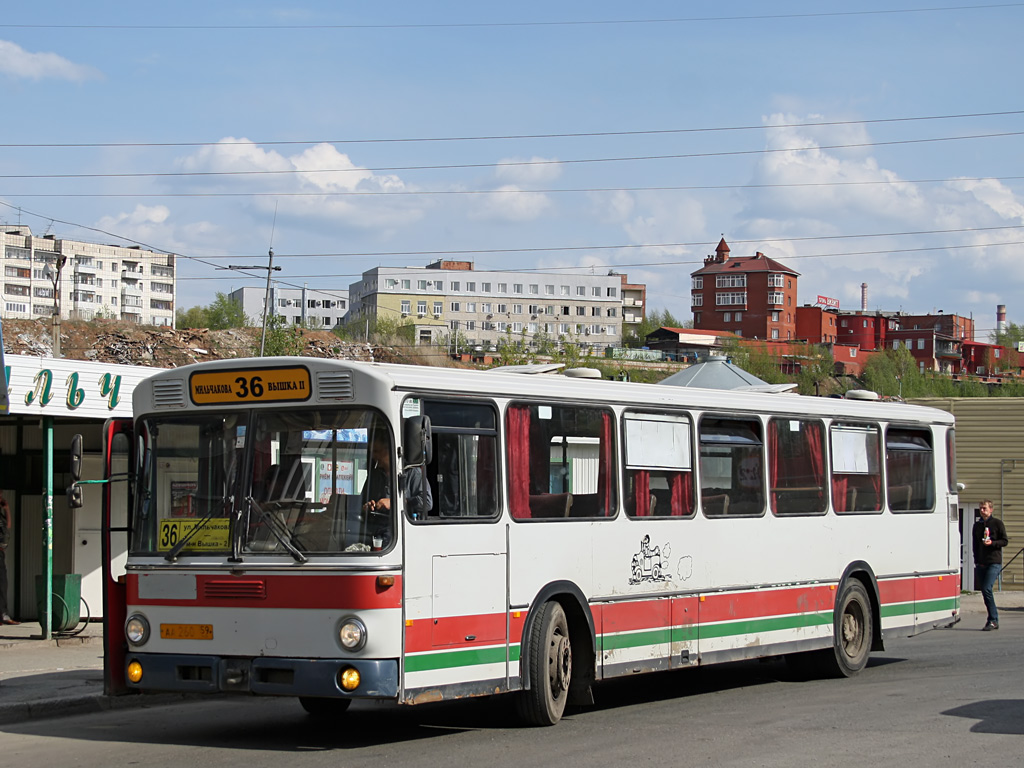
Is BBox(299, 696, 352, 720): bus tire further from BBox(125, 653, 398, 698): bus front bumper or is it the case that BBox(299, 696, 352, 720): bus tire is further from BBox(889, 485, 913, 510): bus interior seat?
BBox(889, 485, 913, 510): bus interior seat

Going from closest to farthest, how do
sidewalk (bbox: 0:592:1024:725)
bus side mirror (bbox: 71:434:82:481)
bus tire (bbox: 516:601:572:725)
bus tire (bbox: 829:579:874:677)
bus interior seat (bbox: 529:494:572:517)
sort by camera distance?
1. bus side mirror (bbox: 71:434:82:481)
2. bus tire (bbox: 516:601:572:725)
3. bus interior seat (bbox: 529:494:572:517)
4. sidewalk (bbox: 0:592:1024:725)
5. bus tire (bbox: 829:579:874:677)

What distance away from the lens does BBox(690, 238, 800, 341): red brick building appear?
162750 mm

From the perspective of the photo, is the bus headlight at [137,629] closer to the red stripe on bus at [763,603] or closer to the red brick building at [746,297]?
the red stripe on bus at [763,603]

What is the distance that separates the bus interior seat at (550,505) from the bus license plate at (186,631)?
2671mm

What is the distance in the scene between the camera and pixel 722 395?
13.1m

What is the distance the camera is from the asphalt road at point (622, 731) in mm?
9070

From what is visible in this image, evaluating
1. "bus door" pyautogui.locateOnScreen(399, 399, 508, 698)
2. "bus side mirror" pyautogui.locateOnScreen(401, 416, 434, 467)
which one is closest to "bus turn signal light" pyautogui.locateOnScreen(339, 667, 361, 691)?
"bus door" pyautogui.locateOnScreen(399, 399, 508, 698)

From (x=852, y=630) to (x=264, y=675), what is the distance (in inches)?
307

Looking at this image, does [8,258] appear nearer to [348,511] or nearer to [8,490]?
[8,490]

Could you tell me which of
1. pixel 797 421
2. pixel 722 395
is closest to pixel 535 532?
pixel 722 395

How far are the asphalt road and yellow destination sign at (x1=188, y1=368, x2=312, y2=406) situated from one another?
2542 millimetres

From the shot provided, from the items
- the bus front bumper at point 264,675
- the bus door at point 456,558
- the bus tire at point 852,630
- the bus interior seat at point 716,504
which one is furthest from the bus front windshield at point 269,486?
the bus tire at point 852,630

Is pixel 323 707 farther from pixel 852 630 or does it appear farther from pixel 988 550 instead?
pixel 988 550

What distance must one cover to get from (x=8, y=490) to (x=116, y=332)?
129ft
